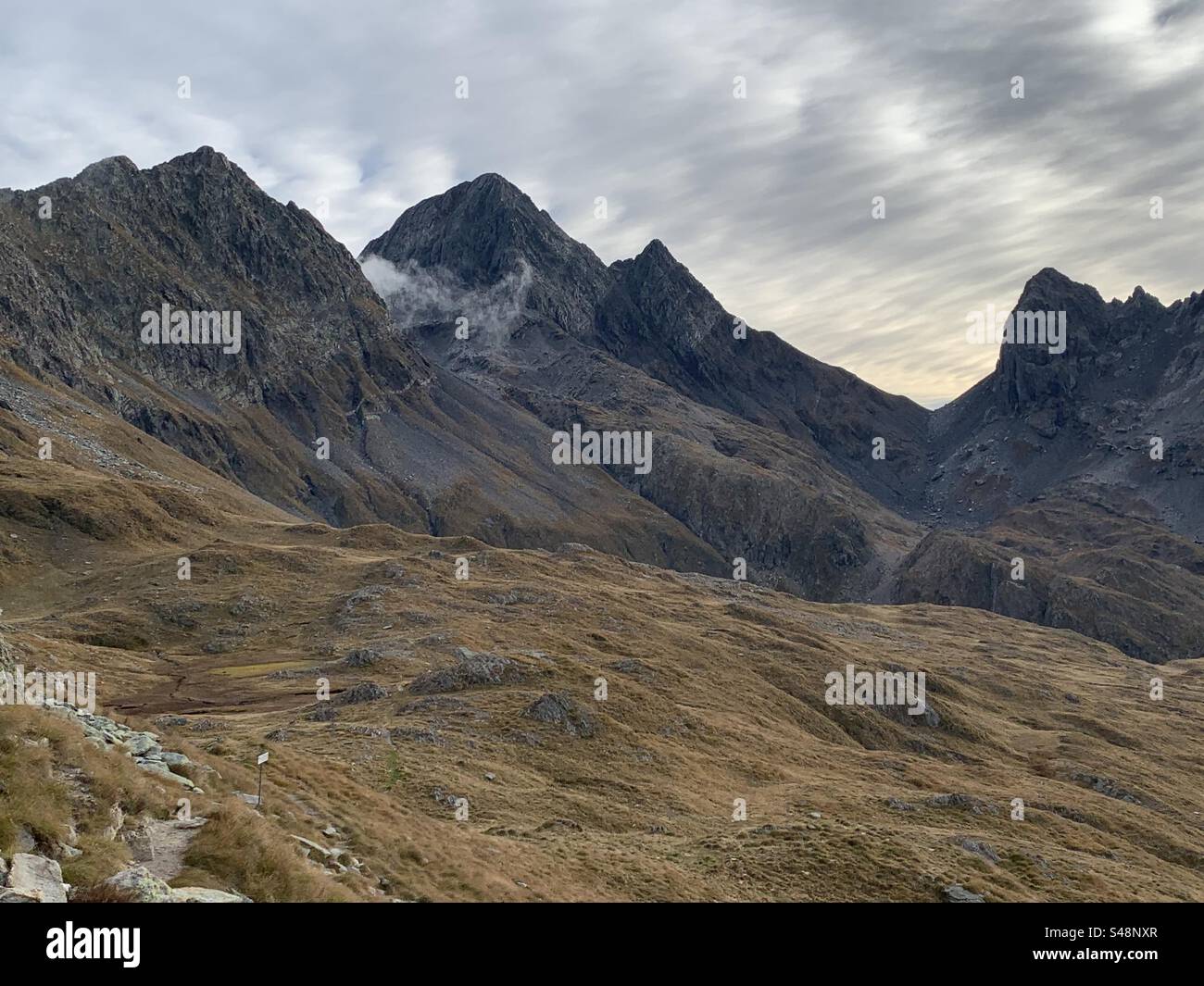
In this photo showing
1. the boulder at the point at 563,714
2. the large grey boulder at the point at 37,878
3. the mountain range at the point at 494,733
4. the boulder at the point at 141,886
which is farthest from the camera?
the boulder at the point at 563,714

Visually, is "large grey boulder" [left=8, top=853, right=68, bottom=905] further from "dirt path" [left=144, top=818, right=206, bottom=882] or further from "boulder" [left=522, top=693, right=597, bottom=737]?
"boulder" [left=522, top=693, right=597, bottom=737]

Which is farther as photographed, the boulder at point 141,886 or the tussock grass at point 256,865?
the tussock grass at point 256,865

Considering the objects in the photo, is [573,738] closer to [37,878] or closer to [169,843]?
[169,843]

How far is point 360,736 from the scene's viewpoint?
1464 inches

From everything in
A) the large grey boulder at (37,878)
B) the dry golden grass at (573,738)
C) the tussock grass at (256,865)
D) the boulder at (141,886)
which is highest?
the large grey boulder at (37,878)

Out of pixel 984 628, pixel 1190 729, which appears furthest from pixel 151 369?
pixel 1190 729

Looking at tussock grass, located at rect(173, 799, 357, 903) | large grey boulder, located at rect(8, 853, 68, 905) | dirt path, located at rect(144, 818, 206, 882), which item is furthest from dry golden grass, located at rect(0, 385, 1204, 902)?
large grey boulder, located at rect(8, 853, 68, 905)

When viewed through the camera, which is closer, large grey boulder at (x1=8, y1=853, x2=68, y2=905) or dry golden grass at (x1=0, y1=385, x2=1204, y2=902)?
large grey boulder at (x1=8, y1=853, x2=68, y2=905)

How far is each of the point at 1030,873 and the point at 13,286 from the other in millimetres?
201428

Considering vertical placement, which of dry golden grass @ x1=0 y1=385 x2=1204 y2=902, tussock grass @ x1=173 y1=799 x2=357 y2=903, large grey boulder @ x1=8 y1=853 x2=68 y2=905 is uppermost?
large grey boulder @ x1=8 y1=853 x2=68 y2=905

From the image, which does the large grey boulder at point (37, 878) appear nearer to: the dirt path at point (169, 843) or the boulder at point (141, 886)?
the boulder at point (141, 886)

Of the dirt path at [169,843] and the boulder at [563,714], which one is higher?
the dirt path at [169,843]

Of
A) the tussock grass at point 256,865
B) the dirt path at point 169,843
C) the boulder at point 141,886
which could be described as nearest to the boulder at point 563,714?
the tussock grass at point 256,865
